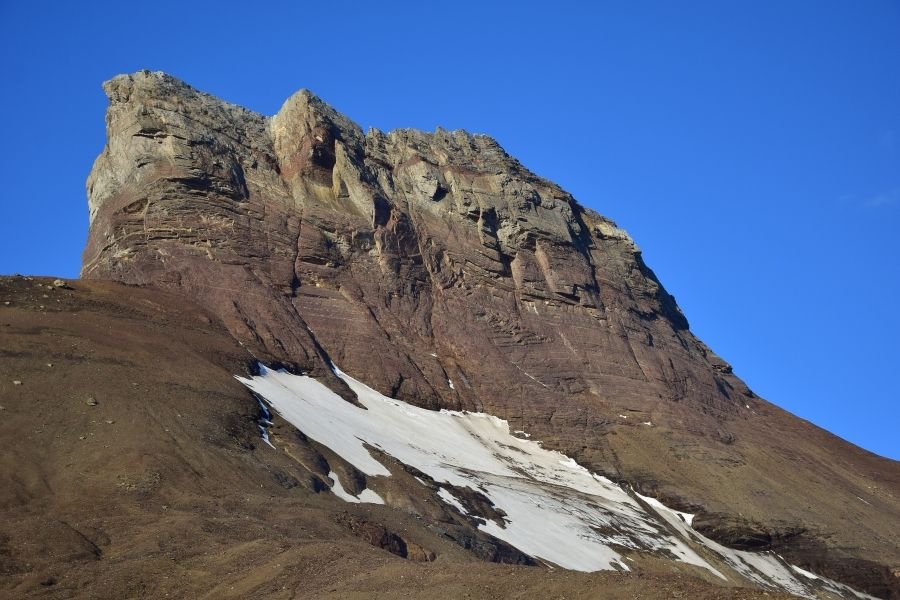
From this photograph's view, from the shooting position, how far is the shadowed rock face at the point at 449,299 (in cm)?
5797

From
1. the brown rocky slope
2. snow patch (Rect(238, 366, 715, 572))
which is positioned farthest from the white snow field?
the brown rocky slope

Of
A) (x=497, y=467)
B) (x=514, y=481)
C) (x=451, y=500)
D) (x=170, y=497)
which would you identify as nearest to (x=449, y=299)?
(x=497, y=467)

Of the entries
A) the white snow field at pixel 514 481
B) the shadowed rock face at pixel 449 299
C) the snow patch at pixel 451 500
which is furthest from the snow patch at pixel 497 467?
the shadowed rock face at pixel 449 299

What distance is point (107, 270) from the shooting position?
5794 cm

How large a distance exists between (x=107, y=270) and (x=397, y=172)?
86.0ft

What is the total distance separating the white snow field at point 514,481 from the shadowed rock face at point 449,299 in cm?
155

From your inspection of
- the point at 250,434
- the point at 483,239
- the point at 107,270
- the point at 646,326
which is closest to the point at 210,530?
the point at 250,434

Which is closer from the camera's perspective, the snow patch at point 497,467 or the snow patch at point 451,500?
the snow patch at point 451,500

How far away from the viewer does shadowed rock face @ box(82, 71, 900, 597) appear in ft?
190

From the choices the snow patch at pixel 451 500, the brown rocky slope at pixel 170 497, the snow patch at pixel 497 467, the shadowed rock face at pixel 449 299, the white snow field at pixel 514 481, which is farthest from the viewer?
the shadowed rock face at pixel 449 299

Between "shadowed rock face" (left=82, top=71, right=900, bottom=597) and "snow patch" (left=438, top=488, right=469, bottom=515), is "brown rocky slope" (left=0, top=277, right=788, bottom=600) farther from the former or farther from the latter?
"shadowed rock face" (left=82, top=71, right=900, bottom=597)

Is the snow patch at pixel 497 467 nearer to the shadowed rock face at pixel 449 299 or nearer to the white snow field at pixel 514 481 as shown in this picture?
the white snow field at pixel 514 481

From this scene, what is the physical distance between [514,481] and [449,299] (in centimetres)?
1943

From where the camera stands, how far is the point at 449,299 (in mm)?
69312
